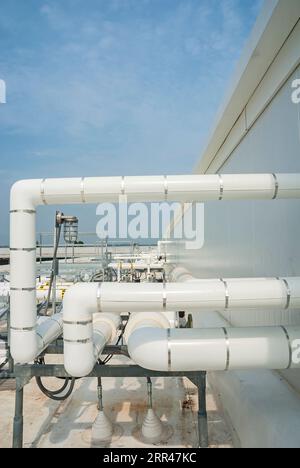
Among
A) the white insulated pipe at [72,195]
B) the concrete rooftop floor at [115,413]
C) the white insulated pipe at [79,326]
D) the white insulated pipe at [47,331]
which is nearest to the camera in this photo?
the white insulated pipe at [79,326]

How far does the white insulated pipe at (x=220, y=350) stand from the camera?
257 centimetres

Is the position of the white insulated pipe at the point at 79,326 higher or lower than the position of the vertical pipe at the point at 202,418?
higher

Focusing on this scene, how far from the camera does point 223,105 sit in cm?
481

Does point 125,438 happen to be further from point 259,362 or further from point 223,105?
point 223,105

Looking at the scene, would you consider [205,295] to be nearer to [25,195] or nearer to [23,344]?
[23,344]

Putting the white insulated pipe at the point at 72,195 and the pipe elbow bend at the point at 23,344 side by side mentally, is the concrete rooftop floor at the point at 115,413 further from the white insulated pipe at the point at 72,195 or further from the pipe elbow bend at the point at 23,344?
the white insulated pipe at the point at 72,195

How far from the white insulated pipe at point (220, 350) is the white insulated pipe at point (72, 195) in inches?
44.8

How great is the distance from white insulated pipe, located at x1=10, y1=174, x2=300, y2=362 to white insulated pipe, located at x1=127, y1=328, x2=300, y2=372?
44.8 inches

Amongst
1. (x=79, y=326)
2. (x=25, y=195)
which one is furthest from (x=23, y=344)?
(x=25, y=195)

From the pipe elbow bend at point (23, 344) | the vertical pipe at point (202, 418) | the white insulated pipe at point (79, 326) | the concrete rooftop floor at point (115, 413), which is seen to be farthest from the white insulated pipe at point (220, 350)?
the concrete rooftop floor at point (115, 413)

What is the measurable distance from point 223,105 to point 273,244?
7.93 feet

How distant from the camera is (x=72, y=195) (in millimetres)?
2867

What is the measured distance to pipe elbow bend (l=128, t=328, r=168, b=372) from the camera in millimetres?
2582
